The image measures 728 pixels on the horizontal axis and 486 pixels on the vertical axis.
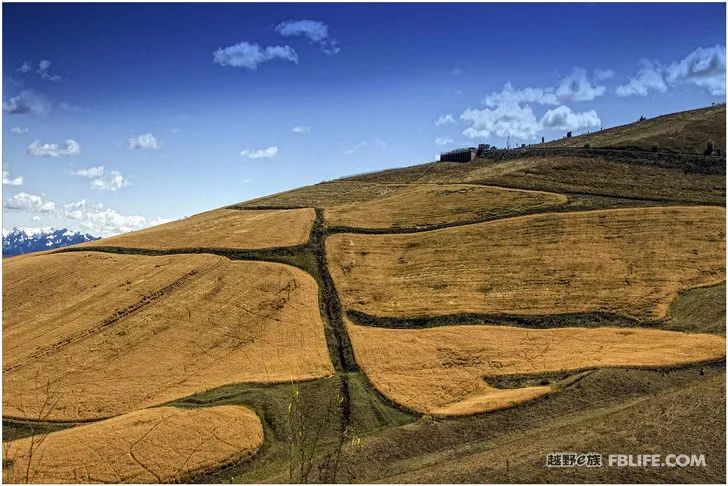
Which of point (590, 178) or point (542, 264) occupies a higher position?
point (590, 178)

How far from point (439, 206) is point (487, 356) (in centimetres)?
3676

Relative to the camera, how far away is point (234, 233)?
250ft

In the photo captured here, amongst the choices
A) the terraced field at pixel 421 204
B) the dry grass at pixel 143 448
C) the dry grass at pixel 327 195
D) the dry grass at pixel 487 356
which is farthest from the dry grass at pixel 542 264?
the dry grass at pixel 327 195

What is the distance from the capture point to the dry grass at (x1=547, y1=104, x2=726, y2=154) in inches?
3656

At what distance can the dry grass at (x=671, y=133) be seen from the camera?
92.9 metres

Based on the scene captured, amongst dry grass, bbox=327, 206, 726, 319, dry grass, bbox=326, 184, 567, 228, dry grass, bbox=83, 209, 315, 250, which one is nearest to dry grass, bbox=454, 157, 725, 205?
dry grass, bbox=326, 184, 567, 228

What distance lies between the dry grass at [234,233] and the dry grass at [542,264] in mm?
7070

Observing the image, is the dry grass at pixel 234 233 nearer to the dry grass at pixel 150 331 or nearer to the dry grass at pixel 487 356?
the dry grass at pixel 150 331

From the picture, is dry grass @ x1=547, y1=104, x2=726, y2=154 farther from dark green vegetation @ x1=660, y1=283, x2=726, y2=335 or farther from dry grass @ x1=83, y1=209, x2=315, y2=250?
dry grass @ x1=83, y1=209, x2=315, y2=250

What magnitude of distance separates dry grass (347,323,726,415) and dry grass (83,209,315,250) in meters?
26.4

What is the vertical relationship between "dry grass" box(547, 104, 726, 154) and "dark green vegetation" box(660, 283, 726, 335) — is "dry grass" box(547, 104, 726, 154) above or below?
above

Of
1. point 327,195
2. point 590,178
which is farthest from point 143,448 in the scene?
point 590,178

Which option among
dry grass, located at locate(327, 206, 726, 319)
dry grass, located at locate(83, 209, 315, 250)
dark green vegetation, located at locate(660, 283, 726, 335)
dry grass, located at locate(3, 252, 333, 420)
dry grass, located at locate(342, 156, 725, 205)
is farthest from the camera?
dry grass, located at locate(342, 156, 725, 205)

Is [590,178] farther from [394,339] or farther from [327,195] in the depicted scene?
[394,339]
